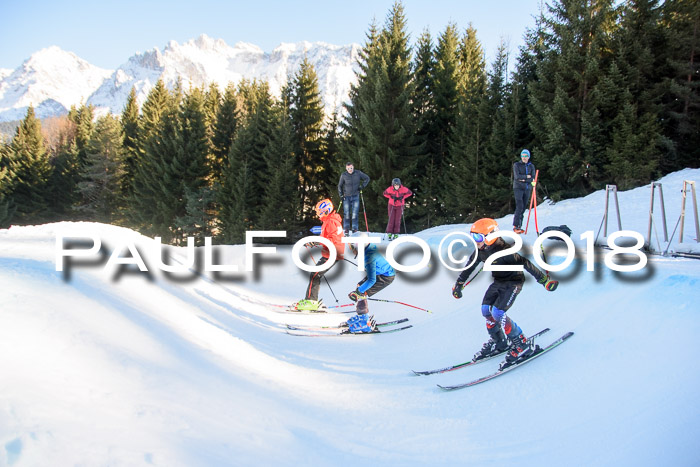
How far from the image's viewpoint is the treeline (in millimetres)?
18391

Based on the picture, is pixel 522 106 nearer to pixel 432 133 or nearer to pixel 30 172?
pixel 432 133

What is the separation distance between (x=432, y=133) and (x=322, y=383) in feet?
79.4

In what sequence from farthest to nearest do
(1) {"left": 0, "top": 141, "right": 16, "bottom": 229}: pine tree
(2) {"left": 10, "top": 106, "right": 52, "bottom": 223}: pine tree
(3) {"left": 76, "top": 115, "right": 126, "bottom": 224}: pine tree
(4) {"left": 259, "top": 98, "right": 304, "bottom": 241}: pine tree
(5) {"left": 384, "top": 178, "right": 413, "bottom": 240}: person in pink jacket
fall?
1. (2) {"left": 10, "top": 106, "right": 52, "bottom": 223}: pine tree
2. (3) {"left": 76, "top": 115, "right": 126, "bottom": 224}: pine tree
3. (1) {"left": 0, "top": 141, "right": 16, "bottom": 229}: pine tree
4. (4) {"left": 259, "top": 98, "right": 304, "bottom": 241}: pine tree
5. (5) {"left": 384, "top": 178, "right": 413, "bottom": 240}: person in pink jacket

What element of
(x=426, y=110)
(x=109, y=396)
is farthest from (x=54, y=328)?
A: (x=426, y=110)

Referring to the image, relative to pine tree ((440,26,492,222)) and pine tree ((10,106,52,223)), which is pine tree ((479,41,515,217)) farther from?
pine tree ((10,106,52,223))

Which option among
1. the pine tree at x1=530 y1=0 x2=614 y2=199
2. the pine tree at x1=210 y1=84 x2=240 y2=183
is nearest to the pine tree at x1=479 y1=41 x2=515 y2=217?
the pine tree at x1=530 y1=0 x2=614 y2=199

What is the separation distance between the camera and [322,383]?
5262 millimetres

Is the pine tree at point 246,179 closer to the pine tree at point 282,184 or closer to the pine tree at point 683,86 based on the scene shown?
the pine tree at point 282,184

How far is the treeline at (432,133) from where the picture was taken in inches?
724

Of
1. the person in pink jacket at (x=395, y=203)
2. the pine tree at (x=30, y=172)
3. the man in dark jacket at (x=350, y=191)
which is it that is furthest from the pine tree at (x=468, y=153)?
the pine tree at (x=30, y=172)

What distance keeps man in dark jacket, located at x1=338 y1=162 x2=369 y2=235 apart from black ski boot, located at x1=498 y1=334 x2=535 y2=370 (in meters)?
8.04

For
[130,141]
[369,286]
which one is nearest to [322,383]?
[369,286]

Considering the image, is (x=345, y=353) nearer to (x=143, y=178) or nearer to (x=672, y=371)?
(x=672, y=371)

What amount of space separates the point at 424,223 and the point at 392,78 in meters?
8.91
